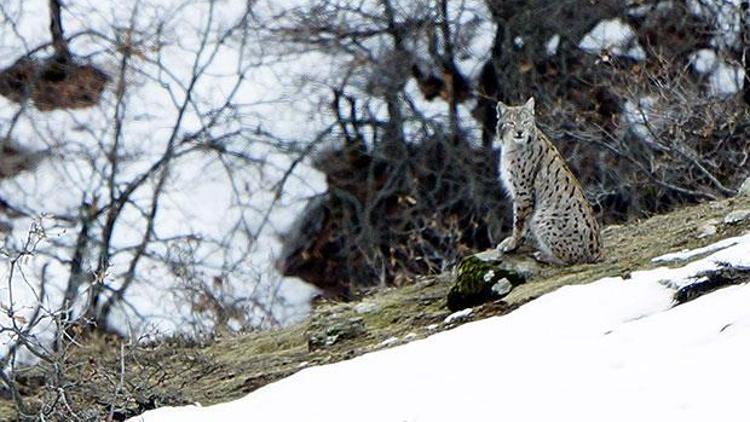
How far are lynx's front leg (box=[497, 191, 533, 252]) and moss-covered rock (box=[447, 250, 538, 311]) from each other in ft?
0.56

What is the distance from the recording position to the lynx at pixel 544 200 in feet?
41.2

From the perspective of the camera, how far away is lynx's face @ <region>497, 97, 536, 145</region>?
41.9 ft

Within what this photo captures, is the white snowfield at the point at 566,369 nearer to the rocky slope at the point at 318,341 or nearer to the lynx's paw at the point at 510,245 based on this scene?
the rocky slope at the point at 318,341

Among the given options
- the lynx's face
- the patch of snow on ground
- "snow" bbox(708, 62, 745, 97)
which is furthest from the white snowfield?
"snow" bbox(708, 62, 745, 97)

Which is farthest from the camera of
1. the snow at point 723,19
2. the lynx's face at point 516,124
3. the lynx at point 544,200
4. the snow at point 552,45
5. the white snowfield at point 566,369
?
the snow at point 552,45

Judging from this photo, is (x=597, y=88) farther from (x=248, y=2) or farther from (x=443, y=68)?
(x=248, y=2)

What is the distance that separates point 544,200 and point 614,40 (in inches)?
471

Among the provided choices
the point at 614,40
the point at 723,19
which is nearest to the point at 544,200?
the point at 614,40

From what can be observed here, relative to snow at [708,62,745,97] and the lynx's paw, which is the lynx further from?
snow at [708,62,745,97]

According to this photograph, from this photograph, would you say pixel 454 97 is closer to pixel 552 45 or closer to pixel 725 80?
pixel 552 45

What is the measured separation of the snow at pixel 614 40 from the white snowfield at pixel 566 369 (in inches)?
488

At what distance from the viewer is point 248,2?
2434cm

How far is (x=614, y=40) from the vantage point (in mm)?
24297

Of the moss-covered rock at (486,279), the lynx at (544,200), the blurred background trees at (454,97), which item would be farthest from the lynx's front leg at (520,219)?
the blurred background trees at (454,97)
